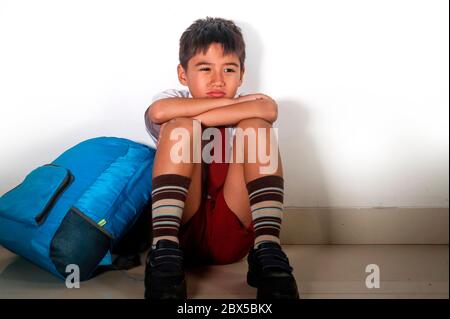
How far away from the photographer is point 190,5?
1.43m

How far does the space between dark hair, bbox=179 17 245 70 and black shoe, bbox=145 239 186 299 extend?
493mm

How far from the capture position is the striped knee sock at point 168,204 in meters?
1.03

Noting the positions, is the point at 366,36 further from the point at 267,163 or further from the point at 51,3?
the point at 51,3

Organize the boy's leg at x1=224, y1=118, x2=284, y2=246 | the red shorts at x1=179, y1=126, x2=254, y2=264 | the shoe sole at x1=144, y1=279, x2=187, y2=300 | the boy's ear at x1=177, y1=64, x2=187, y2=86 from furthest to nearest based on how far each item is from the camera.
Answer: the boy's ear at x1=177, y1=64, x2=187, y2=86 → the red shorts at x1=179, y1=126, x2=254, y2=264 → the boy's leg at x1=224, y1=118, x2=284, y2=246 → the shoe sole at x1=144, y1=279, x2=187, y2=300

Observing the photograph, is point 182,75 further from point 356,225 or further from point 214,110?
point 356,225

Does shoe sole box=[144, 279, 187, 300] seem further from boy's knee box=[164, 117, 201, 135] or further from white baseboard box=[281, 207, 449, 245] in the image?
white baseboard box=[281, 207, 449, 245]

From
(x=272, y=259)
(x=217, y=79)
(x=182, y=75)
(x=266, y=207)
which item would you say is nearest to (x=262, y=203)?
(x=266, y=207)

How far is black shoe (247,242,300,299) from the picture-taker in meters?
0.95

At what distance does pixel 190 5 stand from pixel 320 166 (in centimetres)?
58

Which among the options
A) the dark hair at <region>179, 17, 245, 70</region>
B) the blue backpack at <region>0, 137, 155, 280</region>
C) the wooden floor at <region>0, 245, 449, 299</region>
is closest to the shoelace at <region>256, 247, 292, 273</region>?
the wooden floor at <region>0, 245, 449, 299</region>

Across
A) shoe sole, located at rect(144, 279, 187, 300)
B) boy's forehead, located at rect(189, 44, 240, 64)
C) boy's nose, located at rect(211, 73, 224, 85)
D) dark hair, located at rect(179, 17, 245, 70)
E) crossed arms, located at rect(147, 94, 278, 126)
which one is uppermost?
dark hair, located at rect(179, 17, 245, 70)

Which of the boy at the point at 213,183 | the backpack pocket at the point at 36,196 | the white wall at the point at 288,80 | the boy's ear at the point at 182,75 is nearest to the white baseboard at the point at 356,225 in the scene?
the white wall at the point at 288,80

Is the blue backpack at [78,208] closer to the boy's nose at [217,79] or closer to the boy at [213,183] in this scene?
the boy at [213,183]
